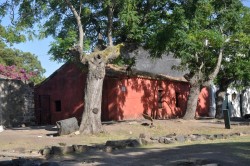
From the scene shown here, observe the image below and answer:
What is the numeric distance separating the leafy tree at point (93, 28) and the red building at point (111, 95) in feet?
23.3

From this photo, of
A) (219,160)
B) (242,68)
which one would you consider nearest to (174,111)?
(242,68)

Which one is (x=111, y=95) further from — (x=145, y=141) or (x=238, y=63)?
(x=145, y=141)

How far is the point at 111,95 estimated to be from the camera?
28.0 metres

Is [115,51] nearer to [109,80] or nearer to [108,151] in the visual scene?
[108,151]

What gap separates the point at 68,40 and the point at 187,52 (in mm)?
7902

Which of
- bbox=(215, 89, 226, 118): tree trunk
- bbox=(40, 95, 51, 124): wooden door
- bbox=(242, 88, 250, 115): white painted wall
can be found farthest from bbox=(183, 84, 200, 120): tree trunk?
bbox=(242, 88, 250, 115): white painted wall

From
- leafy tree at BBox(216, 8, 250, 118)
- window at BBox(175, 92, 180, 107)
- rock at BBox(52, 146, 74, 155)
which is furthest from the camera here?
window at BBox(175, 92, 180, 107)

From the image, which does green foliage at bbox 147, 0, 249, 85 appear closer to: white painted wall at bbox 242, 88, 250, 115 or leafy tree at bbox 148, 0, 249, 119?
leafy tree at bbox 148, 0, 249, 119

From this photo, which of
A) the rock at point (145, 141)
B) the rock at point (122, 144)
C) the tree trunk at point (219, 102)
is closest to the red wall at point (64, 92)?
the tree trunk at point (219, 102)

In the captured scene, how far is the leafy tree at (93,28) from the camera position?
696 inches

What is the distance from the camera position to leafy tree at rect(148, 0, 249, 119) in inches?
788

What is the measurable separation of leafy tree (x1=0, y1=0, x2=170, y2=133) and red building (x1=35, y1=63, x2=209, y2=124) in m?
7.10

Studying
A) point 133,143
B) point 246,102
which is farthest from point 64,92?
point 246,102

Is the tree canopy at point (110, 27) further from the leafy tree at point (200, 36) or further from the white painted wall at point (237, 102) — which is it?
the white painted wall at point (237, 102)
